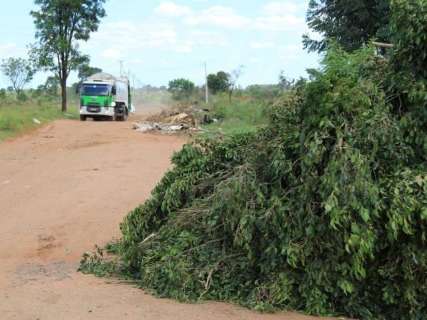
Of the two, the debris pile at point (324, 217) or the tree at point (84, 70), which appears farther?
the tree at point (84, 70)

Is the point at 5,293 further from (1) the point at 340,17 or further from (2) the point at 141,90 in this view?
(2) the point at 141,90

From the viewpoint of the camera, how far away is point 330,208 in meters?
4.73

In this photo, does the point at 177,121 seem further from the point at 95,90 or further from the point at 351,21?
the point at 351,21

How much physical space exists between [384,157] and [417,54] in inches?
43.8

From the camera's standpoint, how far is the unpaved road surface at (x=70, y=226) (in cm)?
529

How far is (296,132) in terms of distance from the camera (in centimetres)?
558

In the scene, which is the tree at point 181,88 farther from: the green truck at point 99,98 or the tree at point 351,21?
the tree at point 351,21

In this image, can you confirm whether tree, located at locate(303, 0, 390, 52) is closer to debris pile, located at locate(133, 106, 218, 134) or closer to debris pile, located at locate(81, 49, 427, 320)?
debris pile, located at locate(133, 106, 218, 134)

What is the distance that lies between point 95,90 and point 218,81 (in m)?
18.4

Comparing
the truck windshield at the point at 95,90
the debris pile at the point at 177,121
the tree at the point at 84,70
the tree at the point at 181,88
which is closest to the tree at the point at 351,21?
the debris pile at the point at 177,121

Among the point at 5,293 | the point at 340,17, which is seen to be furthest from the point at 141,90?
the point at 5,293

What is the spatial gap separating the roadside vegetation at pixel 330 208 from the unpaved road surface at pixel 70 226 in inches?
13.3

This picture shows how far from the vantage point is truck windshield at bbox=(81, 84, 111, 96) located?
35062 millimetres

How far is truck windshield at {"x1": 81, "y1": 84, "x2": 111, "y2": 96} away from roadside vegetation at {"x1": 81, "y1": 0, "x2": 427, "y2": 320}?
97.8 feet
